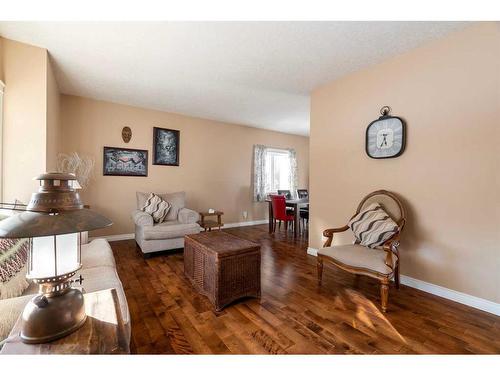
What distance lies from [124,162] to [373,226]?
158 inches

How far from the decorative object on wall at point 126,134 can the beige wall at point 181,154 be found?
0.20ft

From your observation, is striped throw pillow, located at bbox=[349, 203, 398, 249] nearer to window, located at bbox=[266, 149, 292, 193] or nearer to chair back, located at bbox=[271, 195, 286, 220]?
chair back, located at bbox=[271, 195, 286, 220]

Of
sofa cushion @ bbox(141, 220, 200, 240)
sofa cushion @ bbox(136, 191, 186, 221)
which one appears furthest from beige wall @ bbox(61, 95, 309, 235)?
sofa cushion @ bbox(141, 220, 200, 240)

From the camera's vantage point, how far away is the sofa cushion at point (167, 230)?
10.1ft

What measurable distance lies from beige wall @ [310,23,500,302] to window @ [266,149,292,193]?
3212mm

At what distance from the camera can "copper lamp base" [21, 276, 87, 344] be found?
72 centimetres

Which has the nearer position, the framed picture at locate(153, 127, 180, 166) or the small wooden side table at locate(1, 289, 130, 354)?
the small wooden side table at locate(1, 289, 130, 354)

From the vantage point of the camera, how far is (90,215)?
787mm

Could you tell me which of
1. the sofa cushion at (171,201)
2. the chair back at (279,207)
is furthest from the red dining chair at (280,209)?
the sofa cushion at (171,201)

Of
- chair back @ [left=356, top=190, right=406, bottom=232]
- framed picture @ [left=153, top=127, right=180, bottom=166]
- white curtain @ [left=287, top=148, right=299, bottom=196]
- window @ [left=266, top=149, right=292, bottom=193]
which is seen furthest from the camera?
white curtain @ [left=287, top=148, right=299, bottom=196]

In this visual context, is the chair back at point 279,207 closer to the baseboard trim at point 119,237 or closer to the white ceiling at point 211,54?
the white ceiling at point 211,54

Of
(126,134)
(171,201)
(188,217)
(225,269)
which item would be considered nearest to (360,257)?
(225,269)

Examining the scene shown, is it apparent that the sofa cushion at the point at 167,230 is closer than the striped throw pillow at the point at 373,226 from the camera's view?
No

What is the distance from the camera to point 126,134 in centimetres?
403
